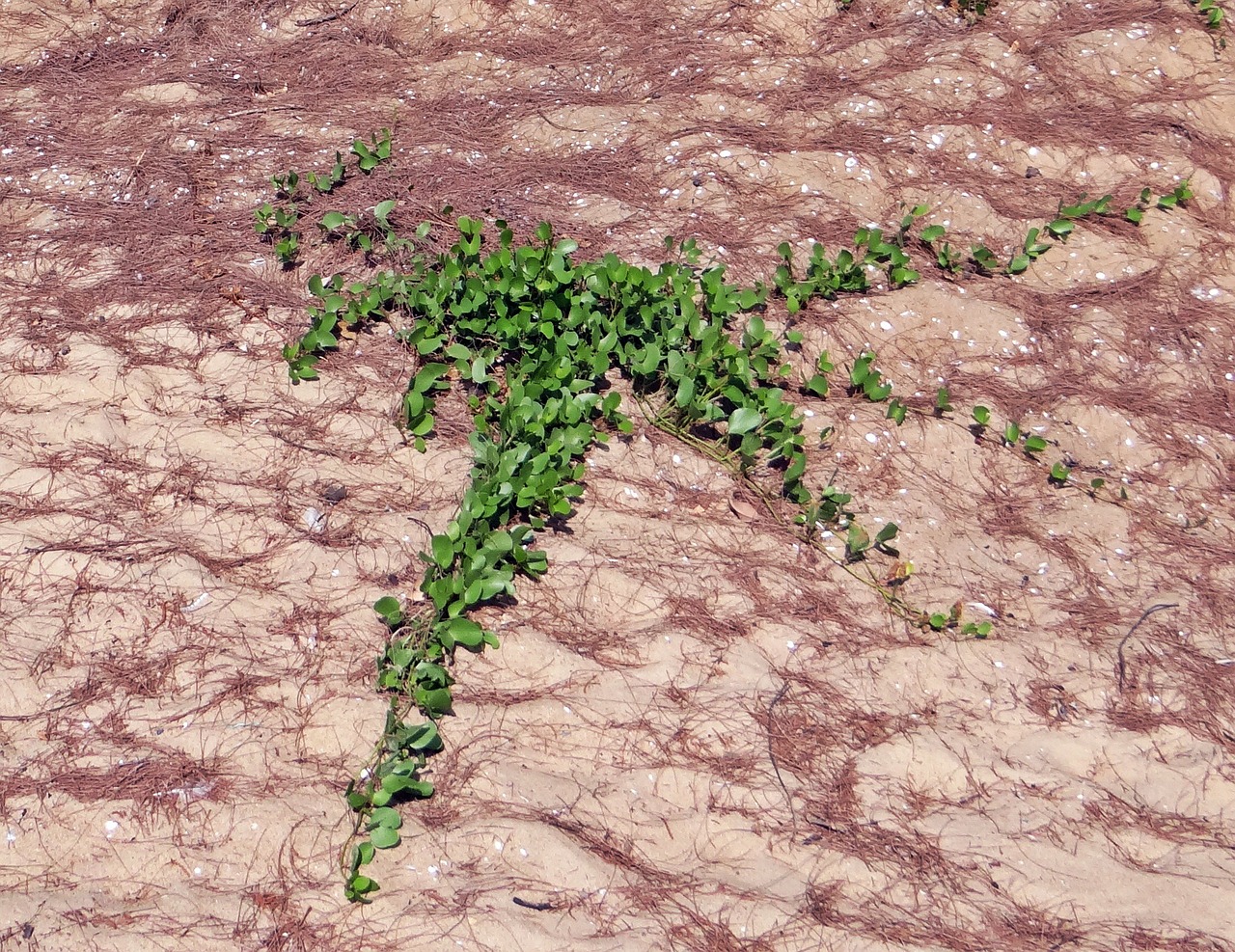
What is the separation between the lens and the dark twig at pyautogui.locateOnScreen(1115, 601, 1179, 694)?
10.3 ft

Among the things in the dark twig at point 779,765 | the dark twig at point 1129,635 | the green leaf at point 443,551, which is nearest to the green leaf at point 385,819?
the green leaf at point 443,551

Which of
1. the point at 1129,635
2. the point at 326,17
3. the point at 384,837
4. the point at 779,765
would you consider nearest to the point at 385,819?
the point at 384,837

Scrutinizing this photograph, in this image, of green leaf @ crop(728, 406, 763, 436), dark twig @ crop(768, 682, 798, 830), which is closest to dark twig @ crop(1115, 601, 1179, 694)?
dark twig @ crop(768, 682, 798, 830)

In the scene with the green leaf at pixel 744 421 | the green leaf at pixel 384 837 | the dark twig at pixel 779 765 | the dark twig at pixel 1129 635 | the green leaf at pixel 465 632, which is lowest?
the dark twig at pixel 1129 635

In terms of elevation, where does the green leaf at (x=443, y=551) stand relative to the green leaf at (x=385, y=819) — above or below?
above

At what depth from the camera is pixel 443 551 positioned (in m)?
2.94

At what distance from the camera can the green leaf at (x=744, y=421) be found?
3.53 meters

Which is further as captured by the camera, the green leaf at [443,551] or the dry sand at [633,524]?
the green leaf at [443,551]

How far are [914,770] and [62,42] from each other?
5.47 metres

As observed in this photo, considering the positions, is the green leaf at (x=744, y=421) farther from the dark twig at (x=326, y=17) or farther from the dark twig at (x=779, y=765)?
the dark twig at (x=326, y=17)

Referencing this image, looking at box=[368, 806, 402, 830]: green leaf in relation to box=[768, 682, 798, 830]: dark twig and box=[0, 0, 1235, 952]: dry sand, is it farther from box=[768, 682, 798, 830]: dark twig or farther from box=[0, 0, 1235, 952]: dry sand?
box=[768, 682, 798, 830]: dark twig

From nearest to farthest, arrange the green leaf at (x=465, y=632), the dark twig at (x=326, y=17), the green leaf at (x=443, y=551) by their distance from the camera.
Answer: the green leaf at (x=465, y=632) → the green leaf at (x=443, y=551) → the dark twig at (x=326, y=17)

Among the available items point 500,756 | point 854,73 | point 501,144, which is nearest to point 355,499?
point 500,756

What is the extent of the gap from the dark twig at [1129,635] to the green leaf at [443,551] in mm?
2036
